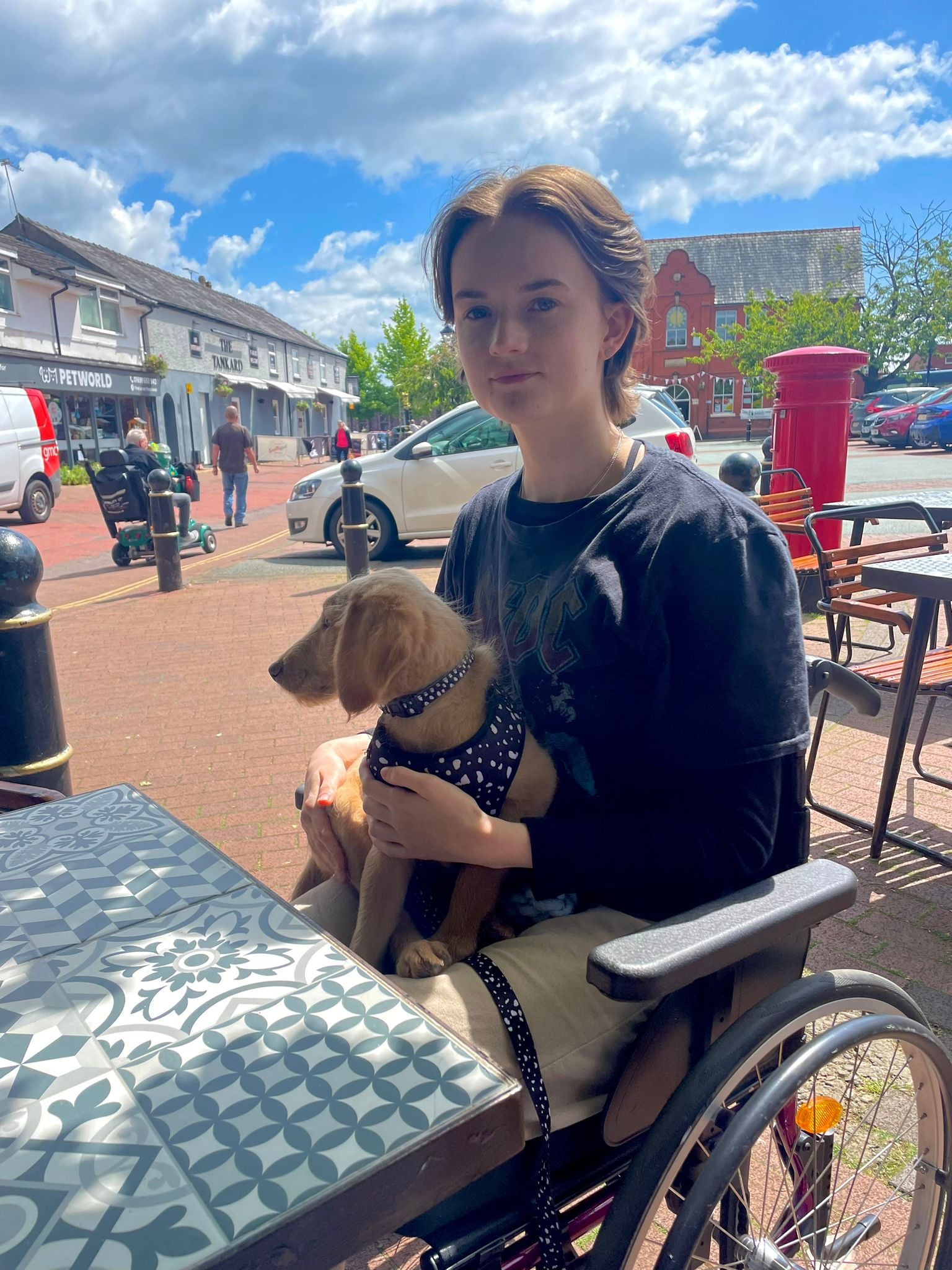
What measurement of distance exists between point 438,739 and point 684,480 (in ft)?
2.29

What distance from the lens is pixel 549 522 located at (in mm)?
1895

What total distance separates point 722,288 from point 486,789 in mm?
62995

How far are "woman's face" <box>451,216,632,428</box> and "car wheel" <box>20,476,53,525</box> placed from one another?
62.2 ft

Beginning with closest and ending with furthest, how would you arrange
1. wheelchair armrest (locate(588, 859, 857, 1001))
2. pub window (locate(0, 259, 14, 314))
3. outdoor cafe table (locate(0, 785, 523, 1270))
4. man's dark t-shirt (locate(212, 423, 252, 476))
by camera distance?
outdoor cafe table (locate(0, 785, 523, 1270)) → wheelchair armrest (locate(588, 859, 857, 1001)) → man's dark t-shirt (locate(212, 423, 252, 476)) → pub window (locate(0, 259, 14, 314))

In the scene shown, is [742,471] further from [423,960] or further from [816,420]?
[423,960]

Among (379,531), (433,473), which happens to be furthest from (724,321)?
(379,531)

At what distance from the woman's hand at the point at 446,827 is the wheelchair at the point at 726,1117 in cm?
36

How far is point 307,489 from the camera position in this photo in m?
12.4

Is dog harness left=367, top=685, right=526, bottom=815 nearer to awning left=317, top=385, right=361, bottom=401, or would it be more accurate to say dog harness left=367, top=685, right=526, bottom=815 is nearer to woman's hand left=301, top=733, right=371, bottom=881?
woman's hand left=301, top=733, right=371, bottom=881

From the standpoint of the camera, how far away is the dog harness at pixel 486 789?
1360 mm

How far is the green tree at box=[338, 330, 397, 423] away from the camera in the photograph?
85188mm

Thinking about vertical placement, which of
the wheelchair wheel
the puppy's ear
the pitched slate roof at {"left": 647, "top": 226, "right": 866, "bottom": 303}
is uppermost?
the pitched slate roof at {"left": 647, "top": 226, "right": 866, "bottom": 303}

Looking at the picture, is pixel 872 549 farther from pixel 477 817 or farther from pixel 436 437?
pixel 436 437

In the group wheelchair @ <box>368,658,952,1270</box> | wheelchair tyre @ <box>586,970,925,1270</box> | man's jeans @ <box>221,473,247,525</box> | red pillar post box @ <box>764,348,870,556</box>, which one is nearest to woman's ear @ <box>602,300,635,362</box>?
wheelchair @ <box>368,658,952,1270</box>
